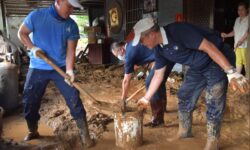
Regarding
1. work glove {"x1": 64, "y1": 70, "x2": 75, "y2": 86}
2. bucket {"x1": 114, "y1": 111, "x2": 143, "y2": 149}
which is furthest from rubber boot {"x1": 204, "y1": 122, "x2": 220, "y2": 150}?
work glove {"x1": 64, "y1": 70, "x2": 75, "y2": 86}

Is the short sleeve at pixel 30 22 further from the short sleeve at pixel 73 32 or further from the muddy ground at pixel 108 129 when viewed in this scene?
the muddy ground at pixel 108 129

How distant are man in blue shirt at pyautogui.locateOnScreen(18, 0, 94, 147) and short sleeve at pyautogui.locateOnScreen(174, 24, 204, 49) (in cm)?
113

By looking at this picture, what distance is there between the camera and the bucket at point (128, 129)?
322cm

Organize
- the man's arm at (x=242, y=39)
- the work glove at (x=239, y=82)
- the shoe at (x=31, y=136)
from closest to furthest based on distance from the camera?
the work glove at (x=239, y=82) → the shoe at (x=31, y=136) → the man's arm at (x=242, y=39)

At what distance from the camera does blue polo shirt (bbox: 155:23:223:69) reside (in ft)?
8.97

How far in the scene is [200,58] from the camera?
2.88 metres

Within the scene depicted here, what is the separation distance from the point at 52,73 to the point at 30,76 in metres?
0.26

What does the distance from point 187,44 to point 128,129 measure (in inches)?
45.4

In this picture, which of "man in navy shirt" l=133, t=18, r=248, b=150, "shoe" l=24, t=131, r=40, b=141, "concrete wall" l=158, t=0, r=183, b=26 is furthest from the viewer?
"concrete wall" l=158, t=0, r=183, b=26

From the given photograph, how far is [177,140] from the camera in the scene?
3.47m

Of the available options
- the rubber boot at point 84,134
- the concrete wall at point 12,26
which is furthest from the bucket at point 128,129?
Result: the concrete wall at point 12,26

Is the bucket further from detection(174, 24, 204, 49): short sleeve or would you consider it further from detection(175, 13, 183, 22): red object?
detection(175, 13, 183, 22): red object

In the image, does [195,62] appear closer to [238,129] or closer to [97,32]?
[238,129]

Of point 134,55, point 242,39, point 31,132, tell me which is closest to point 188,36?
point 134,55
